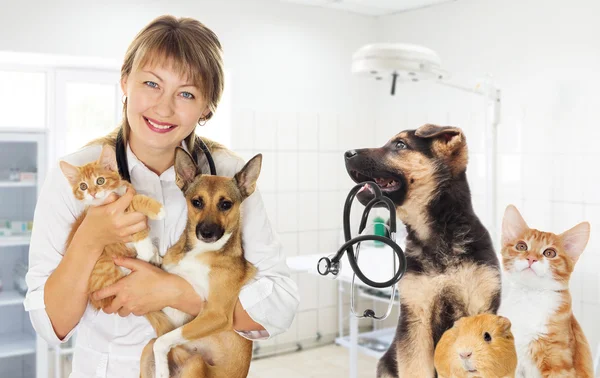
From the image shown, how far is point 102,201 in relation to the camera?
1.20 meters

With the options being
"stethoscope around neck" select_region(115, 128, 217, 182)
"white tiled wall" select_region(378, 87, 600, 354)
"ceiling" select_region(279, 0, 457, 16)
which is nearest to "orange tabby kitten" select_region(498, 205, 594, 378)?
"white tiled wall" select_region(378, 87, 600, 354)

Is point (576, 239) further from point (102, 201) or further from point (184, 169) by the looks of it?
point (102, 201)

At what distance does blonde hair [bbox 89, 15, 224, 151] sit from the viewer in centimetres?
122

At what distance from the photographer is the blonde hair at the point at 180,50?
1.22m

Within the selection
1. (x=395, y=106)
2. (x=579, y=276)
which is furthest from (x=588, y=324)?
(x=395, y=106)

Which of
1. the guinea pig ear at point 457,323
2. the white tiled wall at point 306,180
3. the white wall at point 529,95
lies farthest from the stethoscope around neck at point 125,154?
the white tiled wall at point 306,180

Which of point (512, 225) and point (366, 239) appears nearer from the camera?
point (366, 239)

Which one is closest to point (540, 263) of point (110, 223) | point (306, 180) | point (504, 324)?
point (504, 324)

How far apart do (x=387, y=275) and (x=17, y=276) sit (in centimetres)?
201

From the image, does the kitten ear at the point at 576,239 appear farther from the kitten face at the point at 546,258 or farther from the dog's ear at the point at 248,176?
the dog's ear at the point at 248,176

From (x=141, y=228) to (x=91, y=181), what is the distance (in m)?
0.13

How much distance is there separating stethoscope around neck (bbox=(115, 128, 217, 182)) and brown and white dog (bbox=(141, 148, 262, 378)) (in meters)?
0.06

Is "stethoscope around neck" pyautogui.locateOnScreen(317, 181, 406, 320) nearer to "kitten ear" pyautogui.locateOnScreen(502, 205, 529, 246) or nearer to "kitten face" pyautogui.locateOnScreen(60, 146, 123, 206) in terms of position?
"kitten ear" pyautogui.locateOnScreen(502, 205, 529, 246)

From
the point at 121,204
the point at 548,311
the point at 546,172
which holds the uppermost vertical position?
the point at 546,172
